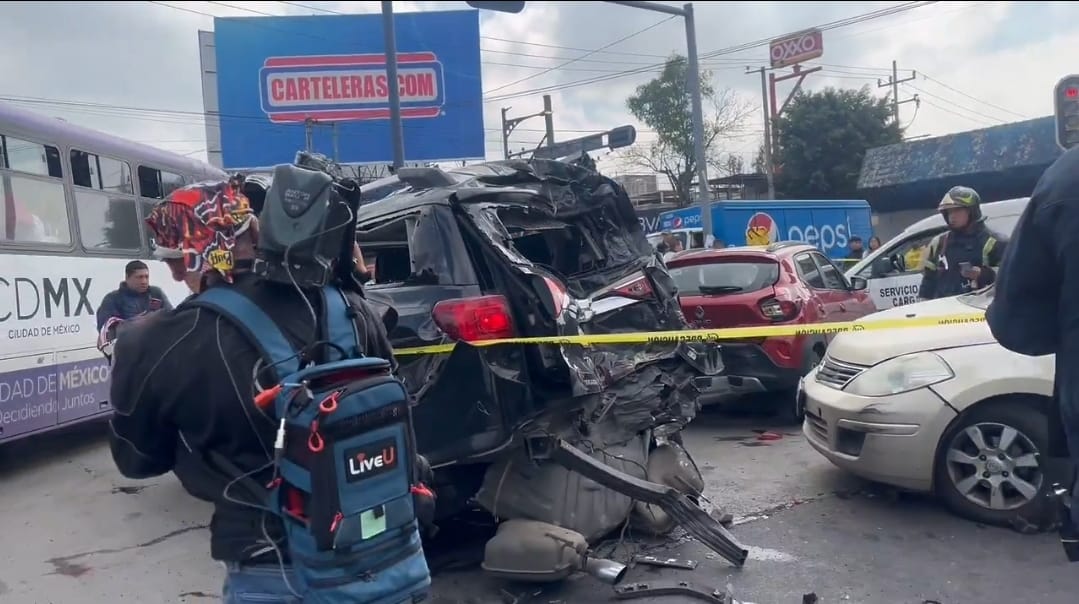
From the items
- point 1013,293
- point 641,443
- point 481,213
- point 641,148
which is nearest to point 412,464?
point 1013,293

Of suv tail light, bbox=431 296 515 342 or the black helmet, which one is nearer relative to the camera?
suv tail light, bbox=431 296 515 342

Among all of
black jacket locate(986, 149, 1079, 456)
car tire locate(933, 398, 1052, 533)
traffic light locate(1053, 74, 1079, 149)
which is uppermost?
Answer: traffic light locate(1053, 74, 1079, 149)

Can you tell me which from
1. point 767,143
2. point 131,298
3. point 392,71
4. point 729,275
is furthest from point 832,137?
point 131,298

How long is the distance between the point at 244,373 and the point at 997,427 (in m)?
4.18

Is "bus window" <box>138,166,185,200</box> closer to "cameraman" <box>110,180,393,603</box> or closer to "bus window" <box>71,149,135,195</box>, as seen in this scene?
"bus window" <box>71,149,135,195</box>

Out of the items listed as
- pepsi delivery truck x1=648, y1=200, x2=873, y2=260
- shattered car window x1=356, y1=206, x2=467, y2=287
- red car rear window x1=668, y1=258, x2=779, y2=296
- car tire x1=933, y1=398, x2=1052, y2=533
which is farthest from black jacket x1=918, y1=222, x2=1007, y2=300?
pepsi delivery truck x1=648, y1=200, x2=873, y2=260

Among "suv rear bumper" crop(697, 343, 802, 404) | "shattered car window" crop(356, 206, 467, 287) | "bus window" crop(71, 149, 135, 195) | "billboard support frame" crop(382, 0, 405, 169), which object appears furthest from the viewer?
"billboard support frame" crop(382, 0, 405, 169)

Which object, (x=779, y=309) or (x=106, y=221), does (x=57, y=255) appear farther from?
(x=779, y=309)

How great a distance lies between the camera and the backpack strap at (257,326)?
2.25 metres

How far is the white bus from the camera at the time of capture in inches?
294

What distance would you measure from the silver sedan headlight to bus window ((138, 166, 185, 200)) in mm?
7224

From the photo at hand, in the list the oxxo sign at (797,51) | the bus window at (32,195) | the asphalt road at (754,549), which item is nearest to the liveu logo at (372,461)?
the asphalt road at (754,549)

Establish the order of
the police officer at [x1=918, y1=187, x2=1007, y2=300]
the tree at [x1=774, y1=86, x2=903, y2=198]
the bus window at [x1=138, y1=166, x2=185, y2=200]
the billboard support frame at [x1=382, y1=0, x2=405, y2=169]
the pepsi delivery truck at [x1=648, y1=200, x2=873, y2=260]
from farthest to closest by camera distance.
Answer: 1. the tree at [x1=774, y1=86, x2=903, y2=198]
2. the pepsi delivery truck at [x1=648, y1=200, x2=873, y2=260]
3. the billboard support frame at [x1=382, y1=0, x2=405, y2=169]
4. the bus window at [x1=138, y1=166, x2=185, y2=200]
5. the police officer at [x1=918, y1=187, x2=1007, y2=300]

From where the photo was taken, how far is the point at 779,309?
7.73 m
